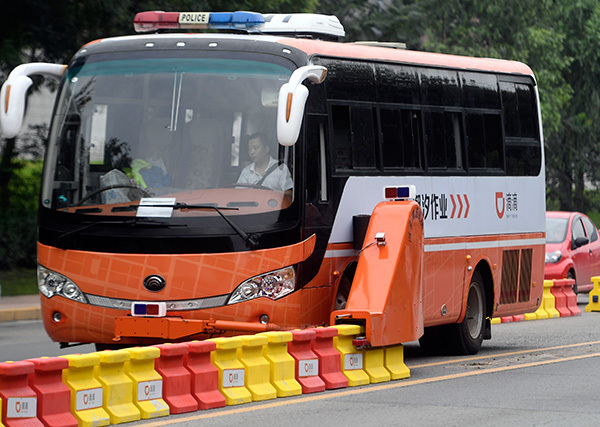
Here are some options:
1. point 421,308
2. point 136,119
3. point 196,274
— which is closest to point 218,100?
point 136,119

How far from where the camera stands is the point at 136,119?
36.0 feet

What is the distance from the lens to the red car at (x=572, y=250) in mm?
22141

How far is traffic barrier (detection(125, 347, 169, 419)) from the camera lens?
28.8 feet

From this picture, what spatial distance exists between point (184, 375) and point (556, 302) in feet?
40.1

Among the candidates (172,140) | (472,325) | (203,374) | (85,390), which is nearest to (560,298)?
(472,325)

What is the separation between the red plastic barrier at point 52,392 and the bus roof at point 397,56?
4225 millimetres

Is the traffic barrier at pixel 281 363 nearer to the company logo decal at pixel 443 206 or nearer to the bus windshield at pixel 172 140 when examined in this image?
the bus windshield at pixel 172 140

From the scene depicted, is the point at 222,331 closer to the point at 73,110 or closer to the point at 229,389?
the point at 229,389

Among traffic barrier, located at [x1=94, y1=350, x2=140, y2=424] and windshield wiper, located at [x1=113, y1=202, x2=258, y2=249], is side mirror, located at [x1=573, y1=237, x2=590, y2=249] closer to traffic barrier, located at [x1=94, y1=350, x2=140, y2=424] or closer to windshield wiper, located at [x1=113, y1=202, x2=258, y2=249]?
windshield wiper, located at [x1=113, y1=202, x2=258, y2=249]

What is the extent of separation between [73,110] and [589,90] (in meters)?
32.3

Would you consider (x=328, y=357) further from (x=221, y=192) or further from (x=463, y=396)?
(x=221, y=192)

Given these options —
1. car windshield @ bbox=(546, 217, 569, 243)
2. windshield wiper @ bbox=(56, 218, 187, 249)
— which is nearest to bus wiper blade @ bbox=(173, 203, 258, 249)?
windshield wiper @ bbox=(56, 218, 187, 249)

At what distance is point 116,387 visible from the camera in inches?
339

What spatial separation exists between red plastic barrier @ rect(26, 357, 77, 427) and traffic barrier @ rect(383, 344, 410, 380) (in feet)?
12.0
